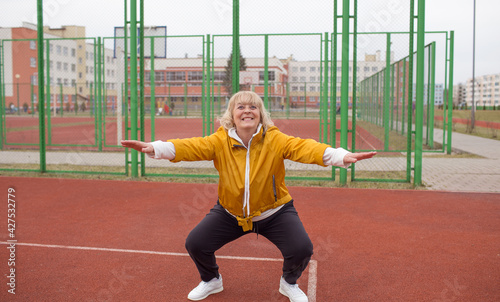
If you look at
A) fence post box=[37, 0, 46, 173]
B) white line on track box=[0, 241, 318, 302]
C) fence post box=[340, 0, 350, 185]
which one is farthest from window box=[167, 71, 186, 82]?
white line on track box=[0, 241, 318, 302]

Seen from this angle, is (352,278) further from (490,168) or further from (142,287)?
(490,168)

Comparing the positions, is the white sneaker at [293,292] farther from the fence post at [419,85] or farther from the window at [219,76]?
the window at [219,76]

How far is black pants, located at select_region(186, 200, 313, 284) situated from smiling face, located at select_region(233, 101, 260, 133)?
65 centimetres

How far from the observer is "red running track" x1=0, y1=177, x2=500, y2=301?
386 cm

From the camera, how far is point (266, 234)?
3740 millimetres

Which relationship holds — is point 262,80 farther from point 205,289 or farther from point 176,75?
point 205,289

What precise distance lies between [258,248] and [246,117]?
69.8 inches

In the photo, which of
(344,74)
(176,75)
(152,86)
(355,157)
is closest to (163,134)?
(176,75)

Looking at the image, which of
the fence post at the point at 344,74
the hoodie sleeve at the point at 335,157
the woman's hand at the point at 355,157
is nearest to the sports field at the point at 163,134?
the fence post at the point at 344,74

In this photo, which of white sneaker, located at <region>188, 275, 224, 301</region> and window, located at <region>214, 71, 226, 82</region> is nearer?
white sneaker, located at <region>188, 275, 224, 301</region>

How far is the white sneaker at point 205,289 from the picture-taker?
367 centimetres

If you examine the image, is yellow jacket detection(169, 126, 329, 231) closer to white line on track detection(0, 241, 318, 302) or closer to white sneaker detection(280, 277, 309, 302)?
white sneaker detection(280, 277, 309, 302)

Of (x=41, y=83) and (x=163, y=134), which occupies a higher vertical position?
(x=41, y=83)

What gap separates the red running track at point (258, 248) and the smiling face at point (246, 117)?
1301 mm
